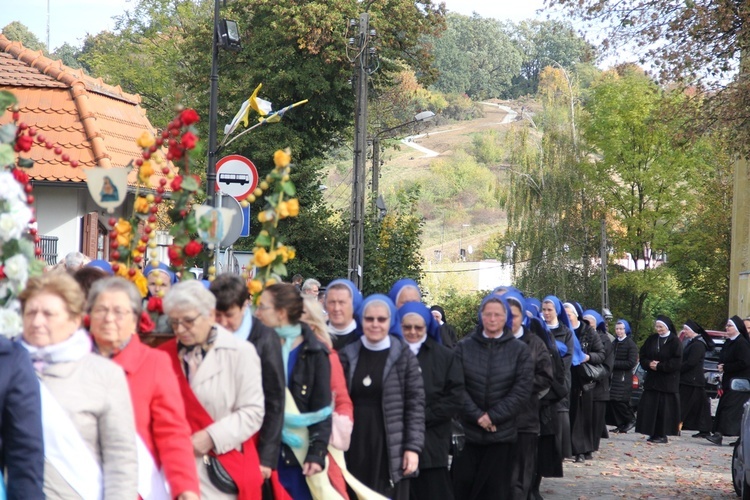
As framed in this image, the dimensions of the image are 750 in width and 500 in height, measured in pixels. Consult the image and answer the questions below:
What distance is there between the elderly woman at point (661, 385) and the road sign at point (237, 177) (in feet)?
23.6

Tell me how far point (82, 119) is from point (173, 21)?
37.1m

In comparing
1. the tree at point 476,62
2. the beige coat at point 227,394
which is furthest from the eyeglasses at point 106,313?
the tree at point 476,62

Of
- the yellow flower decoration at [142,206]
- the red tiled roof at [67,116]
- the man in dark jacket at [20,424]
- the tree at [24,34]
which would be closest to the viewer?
the man in dark jacket at [20,424]

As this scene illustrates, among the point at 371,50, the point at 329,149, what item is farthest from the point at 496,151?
the point at 371,50

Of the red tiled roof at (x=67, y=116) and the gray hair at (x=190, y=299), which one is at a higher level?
the red tiled roof at (x=67, y=116)

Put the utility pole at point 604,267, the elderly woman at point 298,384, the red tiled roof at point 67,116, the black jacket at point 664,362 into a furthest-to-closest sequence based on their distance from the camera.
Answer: the utility pole at point 604,267, the red tiled roof at point 67,116, the black jacket at point 664,362, the elderly woman at point 298,384

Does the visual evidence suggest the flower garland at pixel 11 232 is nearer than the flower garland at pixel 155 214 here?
Yes

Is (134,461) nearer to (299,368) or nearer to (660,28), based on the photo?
(299,368)

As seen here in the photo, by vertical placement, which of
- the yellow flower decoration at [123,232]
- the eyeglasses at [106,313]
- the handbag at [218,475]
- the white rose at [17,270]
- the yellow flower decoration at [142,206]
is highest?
the yellow flower decoration at [142,206]

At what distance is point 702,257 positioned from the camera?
58219 millimetres

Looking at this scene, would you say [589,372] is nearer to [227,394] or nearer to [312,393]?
[312,393]

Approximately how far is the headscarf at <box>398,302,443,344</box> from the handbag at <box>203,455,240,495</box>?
3.04 m

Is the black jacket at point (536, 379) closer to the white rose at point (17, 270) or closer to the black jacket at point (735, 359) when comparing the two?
the white rose at point (17, 270)

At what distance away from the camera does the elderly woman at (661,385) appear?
20891mm
